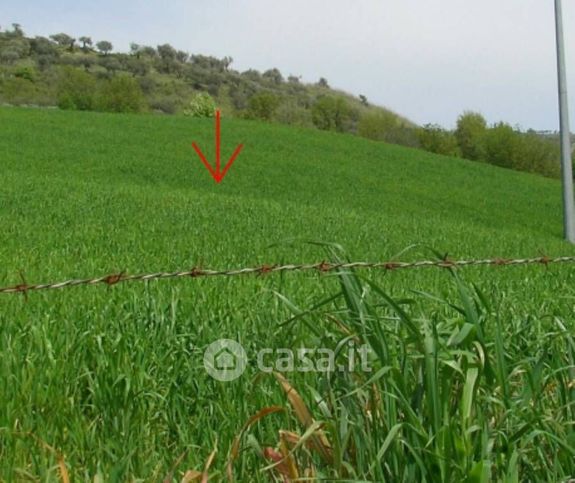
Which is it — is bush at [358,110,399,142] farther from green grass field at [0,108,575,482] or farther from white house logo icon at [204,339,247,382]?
white house logo icon at [204,339,247,382]

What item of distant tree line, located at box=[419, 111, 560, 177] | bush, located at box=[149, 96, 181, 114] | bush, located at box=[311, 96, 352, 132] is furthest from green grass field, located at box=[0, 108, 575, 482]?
bush, located at box=[149, 96, 181, 114]

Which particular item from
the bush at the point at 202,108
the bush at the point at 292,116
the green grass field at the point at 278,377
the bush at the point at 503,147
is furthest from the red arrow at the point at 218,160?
the bush at the point at 292,116

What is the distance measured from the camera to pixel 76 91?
85.3 m

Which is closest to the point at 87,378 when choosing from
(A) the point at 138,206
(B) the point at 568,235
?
(A) the point at 138,206

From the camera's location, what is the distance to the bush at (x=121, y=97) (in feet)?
250

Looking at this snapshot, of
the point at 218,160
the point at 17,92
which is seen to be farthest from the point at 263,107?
the point at 218,160

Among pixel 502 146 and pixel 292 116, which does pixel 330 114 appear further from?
pixel 502 146

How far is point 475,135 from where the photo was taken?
79125 millimetres

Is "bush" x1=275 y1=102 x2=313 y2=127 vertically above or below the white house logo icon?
above

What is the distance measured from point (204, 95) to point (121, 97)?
11.6 meters

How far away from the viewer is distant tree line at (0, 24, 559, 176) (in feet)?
237

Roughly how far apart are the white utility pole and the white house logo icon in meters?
16.2

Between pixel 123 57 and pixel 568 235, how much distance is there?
126370 mm

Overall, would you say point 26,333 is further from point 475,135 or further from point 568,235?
point 475,135
